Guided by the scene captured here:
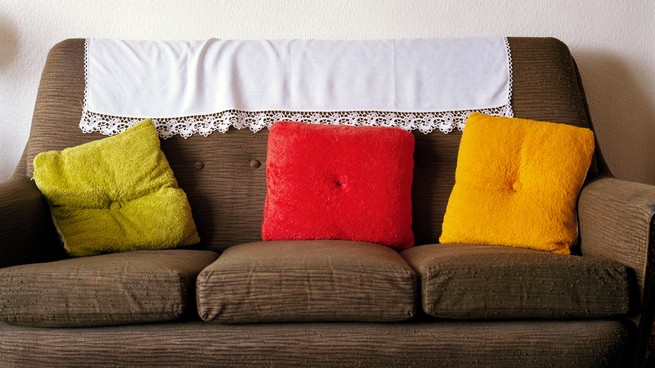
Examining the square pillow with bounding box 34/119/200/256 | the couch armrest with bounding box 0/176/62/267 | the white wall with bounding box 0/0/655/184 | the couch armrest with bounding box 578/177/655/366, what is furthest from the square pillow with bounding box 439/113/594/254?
the couch armrest with bounding box 0/176/62/267

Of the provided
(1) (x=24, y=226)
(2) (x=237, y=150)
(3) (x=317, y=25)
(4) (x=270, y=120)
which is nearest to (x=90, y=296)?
(1) (x=24, y=226)

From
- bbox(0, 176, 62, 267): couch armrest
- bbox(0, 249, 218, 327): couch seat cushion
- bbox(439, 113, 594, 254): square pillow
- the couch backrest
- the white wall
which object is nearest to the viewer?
bbox(0, 249, 218, 327): couch seat cushion

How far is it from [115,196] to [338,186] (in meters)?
0.59

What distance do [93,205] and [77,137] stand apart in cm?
28

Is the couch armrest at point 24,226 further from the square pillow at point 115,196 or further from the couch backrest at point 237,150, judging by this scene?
the couch backrest at point 237,150

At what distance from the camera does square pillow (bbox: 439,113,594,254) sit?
1.74m

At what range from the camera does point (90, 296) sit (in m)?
1.43

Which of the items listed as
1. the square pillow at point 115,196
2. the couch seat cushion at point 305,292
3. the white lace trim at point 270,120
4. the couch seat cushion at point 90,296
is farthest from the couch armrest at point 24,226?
the couch seat cushion at point 305,292

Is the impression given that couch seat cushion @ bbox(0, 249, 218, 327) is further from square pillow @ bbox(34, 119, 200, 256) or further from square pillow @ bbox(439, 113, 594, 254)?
square pillow @ bbox(439, 113, 594, 254)

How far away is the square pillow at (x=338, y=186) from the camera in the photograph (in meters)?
1.81

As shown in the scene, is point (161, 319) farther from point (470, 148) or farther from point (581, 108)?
point (581, 108)

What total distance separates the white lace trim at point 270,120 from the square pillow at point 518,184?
0.14 meters

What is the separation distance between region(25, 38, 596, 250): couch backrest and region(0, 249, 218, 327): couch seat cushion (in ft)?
1.69

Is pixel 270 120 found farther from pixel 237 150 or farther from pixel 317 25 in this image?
pixel 317 25
